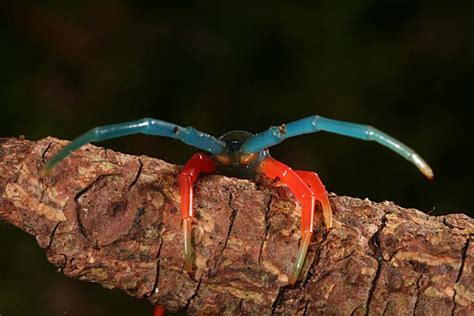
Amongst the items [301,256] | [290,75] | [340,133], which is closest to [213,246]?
[301,256]

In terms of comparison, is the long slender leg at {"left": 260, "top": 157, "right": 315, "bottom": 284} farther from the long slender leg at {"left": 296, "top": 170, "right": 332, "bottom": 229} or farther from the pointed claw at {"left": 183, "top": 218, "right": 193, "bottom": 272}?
the pointed claw at {"left": 183, "top": 218, "right": 193, "bottom": 272}

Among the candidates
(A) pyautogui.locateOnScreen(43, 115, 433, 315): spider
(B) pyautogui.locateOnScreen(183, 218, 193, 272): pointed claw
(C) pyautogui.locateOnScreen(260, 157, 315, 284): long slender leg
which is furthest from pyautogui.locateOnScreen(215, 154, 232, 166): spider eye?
(B) pyautogui.locateOnScreen(183, 218, 193, 272): pointed claw

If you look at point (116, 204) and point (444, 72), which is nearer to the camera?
point (116, 204)

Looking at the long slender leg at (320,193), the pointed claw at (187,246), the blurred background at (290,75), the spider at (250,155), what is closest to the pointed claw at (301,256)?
the spider at (250,155)

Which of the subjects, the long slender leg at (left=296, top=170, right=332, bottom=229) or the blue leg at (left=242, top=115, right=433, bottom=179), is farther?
the long slender leg at (left=296, top=170, right=332, bottom=229)

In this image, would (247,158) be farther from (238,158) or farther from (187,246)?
(187,246)

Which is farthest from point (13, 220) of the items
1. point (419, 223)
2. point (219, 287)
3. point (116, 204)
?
point (419, 223)

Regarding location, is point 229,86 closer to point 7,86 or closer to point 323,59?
point 323,59

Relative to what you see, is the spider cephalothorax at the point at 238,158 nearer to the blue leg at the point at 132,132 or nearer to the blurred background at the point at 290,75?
the blue leg at the point at 132,132
